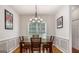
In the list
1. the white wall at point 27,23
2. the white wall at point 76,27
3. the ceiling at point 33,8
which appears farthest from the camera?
the white wall at point 27,23

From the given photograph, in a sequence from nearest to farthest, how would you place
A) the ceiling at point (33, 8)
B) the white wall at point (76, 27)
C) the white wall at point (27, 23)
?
1. the ceiling at point (33, 8)
2. the white wall at point (76, 27)
3. the white wall at point (27, 23)

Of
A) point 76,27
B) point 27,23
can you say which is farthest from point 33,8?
point 76,27

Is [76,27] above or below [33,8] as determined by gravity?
below

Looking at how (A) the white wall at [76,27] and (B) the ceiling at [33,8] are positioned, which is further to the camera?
(A) the white wall at [76,27]

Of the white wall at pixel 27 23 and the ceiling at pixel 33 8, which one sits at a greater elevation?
the ceiling at pixel 33 8

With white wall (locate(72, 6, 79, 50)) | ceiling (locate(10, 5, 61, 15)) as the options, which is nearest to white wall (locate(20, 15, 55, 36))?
ceiling (locate(10, 5, 61, 15))

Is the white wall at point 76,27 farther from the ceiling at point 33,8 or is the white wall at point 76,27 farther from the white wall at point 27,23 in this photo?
the white wall at point 27,23

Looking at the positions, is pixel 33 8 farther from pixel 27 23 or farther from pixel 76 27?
pixel 76 27

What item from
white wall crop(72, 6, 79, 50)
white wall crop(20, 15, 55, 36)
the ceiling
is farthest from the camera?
white wall crop(20, 15, 55, 36)

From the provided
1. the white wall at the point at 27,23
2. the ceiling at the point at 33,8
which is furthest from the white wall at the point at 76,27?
the white wall at the point at 27,23

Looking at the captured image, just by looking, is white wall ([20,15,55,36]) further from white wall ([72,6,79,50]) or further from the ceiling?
white wall ([72,6,79,50])

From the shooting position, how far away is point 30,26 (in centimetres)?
657

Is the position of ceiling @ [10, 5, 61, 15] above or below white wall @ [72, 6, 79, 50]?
above
